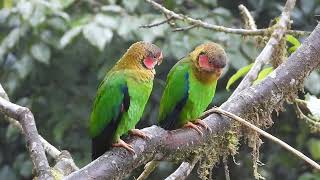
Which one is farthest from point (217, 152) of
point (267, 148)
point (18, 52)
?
point (267, 148)

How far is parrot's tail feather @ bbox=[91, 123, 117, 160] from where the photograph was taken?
1.83 m

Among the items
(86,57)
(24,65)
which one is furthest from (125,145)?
(86,57)

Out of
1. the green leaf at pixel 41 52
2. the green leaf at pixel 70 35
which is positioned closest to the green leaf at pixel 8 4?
the green leaf at pixel 41 52

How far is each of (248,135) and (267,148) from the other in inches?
92.6

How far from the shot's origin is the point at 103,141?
185cm

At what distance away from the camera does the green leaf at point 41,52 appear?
12.1 feet

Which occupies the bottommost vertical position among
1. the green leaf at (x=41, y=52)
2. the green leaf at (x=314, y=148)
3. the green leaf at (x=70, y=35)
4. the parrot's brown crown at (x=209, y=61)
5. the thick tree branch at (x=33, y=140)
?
the green leaf at (x=314, y=148)

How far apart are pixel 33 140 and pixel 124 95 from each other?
0.42 meters

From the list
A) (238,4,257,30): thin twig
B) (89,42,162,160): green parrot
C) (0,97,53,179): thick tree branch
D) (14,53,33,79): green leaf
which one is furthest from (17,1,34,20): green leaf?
(0,97,53,179): thick tree branch

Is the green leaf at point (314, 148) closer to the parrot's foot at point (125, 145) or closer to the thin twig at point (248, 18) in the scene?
the thin twig at point (248, 18)

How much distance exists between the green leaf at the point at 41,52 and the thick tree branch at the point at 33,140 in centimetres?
204

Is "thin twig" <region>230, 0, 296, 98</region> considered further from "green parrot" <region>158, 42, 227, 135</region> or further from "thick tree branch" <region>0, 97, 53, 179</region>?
"thick tree branch" <region>0, 97, 53, 179</region>

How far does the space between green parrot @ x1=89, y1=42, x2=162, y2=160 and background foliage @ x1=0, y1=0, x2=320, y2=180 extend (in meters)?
1.40

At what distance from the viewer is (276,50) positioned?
2594 mm
